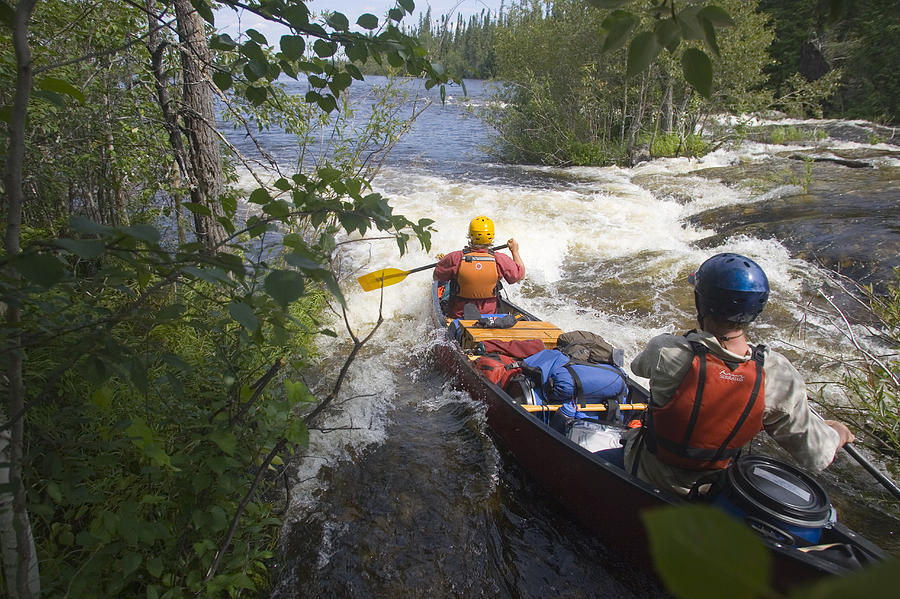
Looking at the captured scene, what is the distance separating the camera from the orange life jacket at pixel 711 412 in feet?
7.61

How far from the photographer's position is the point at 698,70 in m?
0.87

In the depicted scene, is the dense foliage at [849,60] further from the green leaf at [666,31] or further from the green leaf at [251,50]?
the green leaf at [666,31]

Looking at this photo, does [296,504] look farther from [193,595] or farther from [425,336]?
[425,336]

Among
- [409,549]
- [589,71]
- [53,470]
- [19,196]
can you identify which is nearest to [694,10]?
[19,196]

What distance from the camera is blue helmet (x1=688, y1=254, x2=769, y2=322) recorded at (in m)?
2.32

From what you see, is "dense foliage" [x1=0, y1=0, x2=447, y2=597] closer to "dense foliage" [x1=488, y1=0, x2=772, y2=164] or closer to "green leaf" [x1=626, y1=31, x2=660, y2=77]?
"green leaf" [x1=626, y1=31, x2=660, y2=77]

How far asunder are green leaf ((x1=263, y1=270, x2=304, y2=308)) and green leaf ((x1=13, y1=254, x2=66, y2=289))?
397 mm

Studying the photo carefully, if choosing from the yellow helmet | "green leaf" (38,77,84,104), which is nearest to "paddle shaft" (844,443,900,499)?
"green leaf" (38,77,84,104)

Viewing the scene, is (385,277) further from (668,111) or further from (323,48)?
(668,111)

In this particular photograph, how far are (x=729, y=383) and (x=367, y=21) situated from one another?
2.10 m

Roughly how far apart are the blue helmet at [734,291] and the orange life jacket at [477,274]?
3.28 metres

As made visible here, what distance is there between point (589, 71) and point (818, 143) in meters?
7.86

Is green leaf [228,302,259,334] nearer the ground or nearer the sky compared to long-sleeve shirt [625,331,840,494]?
nearer the sky

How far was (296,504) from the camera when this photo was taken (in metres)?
3.55
